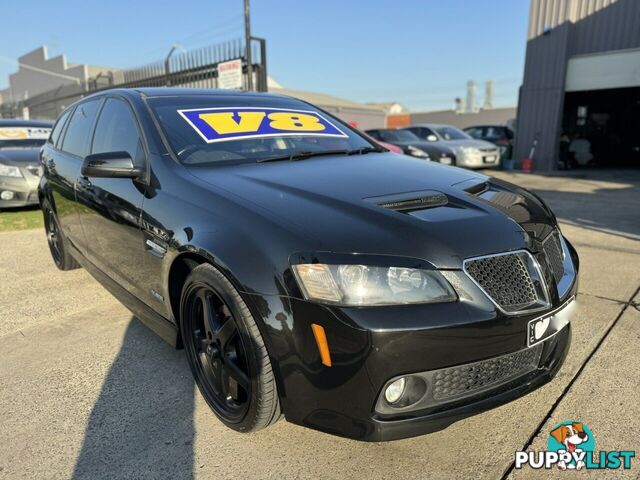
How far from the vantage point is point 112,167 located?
2480 mm

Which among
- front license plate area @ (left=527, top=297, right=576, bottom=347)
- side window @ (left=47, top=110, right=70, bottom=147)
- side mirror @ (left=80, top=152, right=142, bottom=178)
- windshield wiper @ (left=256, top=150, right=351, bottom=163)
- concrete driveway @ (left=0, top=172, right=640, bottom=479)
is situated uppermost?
side window @ (left=47, top=110, right=70, bottom=147)

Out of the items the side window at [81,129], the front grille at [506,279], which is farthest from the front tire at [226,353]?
the side window at [81,129]

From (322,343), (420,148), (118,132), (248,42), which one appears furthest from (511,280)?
(420,148)

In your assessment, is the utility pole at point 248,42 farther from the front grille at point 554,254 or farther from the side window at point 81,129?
the front grille at point 554,254

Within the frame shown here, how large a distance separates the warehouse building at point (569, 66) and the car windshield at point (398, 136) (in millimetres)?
3689


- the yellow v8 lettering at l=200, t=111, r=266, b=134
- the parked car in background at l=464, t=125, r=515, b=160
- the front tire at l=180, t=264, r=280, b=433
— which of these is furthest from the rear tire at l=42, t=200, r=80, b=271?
the parked car in background at l=464, t=125, r=515, b=160

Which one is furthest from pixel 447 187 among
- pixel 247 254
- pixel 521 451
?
pixel 521 451

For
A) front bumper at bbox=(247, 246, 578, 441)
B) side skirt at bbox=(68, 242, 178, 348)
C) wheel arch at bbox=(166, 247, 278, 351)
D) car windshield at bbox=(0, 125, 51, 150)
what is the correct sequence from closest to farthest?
1. front bumper at bbox=(247, 246, 578, 441)
2. wheel arch at bbox=(166, 247, 278, 351)
3. side skirt at bbox=(68, 242, 178, 348)
4. car windshield at bbox=(0, 125, 51, 150)

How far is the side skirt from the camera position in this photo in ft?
8.13

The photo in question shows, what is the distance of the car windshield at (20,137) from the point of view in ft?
26.4

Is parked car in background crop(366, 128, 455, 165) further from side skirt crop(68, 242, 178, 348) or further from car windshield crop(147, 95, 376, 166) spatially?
side skirt crop(68, 242, 178, 348)

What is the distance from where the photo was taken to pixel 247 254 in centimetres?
185

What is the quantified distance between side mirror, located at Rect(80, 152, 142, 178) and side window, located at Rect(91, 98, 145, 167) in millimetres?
84

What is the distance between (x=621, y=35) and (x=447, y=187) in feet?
43.6
